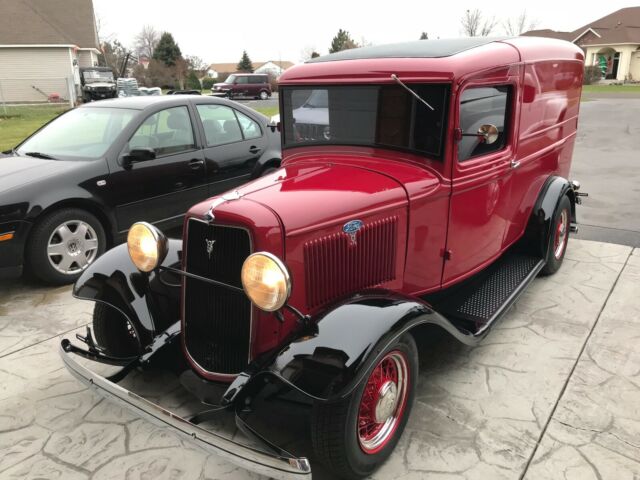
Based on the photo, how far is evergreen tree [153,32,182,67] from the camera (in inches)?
2010

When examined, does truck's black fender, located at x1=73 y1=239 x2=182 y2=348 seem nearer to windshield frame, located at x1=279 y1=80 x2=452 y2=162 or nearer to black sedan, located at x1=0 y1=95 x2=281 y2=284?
windshield frame, located at x1=279 y1=80 x2=452 y2=162

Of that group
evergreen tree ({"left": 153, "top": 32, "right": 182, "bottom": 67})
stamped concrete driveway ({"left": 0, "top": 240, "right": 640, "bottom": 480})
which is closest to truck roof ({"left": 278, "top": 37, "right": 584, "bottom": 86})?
stamped concrete driveway ({"left": 0, "top": 240, "right": 640, "bottom": 480})

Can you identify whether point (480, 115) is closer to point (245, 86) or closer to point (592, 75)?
point (245, 86)

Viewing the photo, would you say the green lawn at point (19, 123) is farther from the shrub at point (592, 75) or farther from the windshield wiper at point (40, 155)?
the shrub at point (592, 75)

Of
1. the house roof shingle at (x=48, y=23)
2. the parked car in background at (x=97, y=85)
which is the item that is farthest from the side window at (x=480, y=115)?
the house roof shingle at (x=48, y=23)

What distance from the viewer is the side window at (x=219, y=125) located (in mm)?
5863

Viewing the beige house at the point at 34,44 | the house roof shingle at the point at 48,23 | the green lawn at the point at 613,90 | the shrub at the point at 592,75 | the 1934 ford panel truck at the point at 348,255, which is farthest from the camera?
the shrub at the point at 592,75

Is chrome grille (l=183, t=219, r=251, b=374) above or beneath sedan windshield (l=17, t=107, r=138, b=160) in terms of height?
beneath

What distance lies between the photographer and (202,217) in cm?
251

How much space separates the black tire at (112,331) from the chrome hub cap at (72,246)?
5.89 feet

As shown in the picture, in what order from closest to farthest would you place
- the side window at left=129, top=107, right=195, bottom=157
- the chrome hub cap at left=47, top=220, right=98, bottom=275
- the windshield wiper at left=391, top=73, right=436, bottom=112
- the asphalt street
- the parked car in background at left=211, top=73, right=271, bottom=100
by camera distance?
the windshield wiper at left=391, top=73, right=436, bottom=112 < the chrome hub cap at left=47, top=220, right=98, bottom=275 < the side window at left=129, top=107, right=195, bottom=157 < the asphalt street < the parked car in background at left=211, top=73, right=271, bottom=100

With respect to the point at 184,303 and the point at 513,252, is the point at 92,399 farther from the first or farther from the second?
the point at 513,252

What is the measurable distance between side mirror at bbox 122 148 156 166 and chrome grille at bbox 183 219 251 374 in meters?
2.79

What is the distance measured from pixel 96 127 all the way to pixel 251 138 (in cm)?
181
